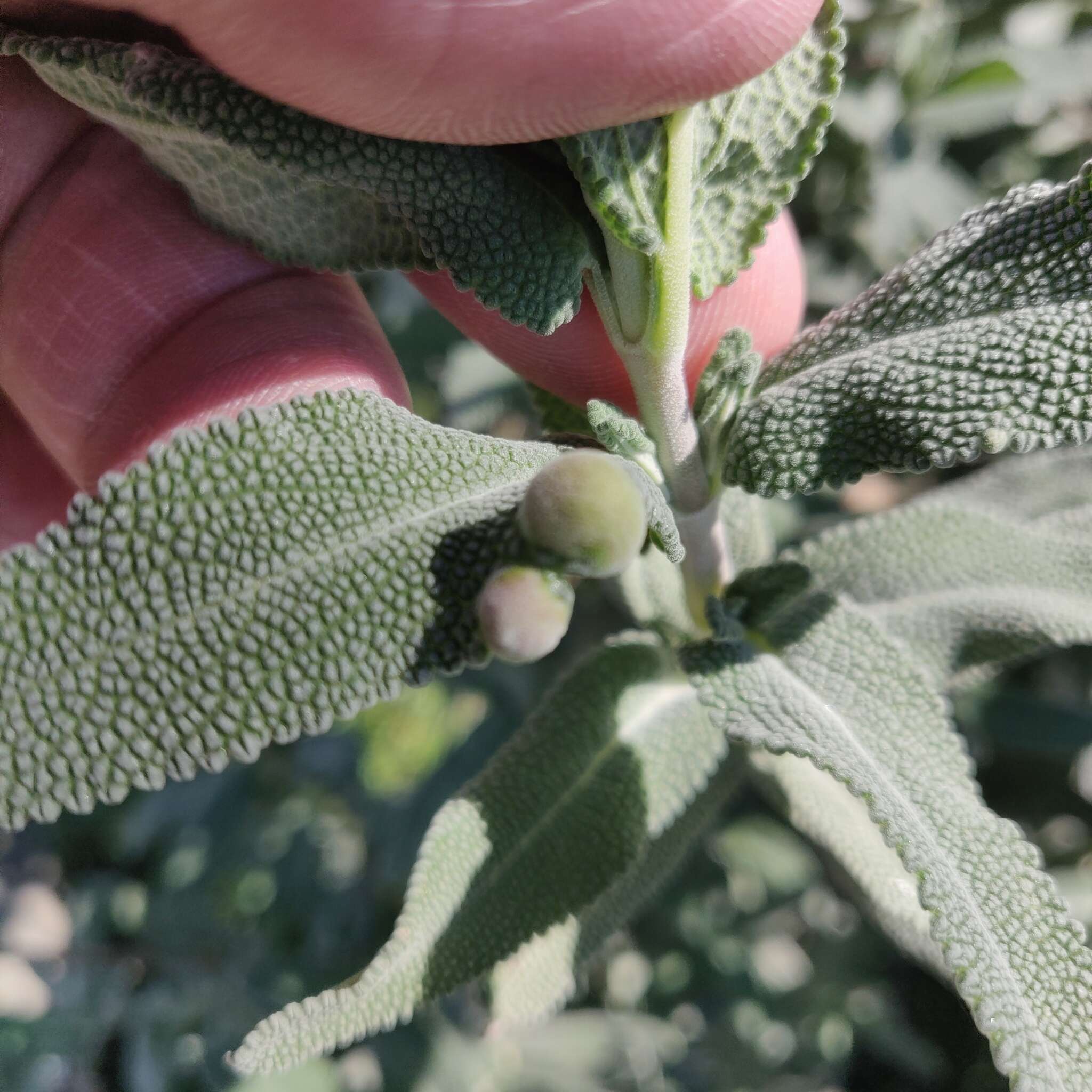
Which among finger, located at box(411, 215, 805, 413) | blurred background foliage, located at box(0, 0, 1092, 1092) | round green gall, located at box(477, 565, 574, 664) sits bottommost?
blurred background foliage, located at box(0, 0, 1092, 1092)

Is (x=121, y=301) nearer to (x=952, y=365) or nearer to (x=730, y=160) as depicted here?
(x=730, y=160)

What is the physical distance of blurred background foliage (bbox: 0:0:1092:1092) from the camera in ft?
5.16

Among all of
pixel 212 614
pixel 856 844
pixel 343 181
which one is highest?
pixel 343 181

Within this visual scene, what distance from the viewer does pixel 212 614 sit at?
0.64 meters

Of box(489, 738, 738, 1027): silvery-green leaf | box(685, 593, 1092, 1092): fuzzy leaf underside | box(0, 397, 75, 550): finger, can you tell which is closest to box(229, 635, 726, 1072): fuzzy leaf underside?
box(489, 738, 738, 1027): silvery-green leaf

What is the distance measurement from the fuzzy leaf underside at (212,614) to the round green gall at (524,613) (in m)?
0.03

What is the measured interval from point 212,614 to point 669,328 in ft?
1.41

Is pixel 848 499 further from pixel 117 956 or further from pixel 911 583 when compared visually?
pixel 117 956

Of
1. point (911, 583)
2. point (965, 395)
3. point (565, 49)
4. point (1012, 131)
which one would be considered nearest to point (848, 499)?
point (1012, 131)

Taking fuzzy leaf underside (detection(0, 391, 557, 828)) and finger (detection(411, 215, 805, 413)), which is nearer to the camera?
fuzzy leaf underside (detection(0, 391, 557, 828))

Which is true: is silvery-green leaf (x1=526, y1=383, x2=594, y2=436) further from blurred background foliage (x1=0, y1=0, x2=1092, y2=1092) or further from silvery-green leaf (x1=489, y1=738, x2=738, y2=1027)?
blurred background foliage (x1=0, y1=0, x2=1092, y2=1092)

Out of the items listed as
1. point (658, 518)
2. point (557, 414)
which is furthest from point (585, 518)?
point (557, 414)

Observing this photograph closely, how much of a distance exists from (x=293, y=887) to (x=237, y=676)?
1.28 meters

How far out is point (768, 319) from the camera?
1.20m
